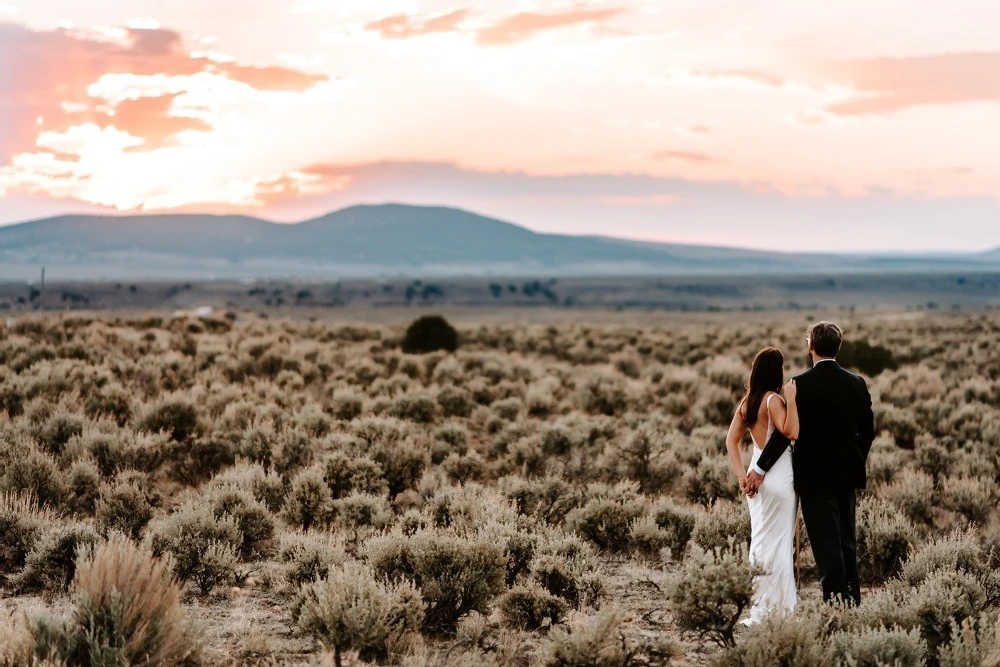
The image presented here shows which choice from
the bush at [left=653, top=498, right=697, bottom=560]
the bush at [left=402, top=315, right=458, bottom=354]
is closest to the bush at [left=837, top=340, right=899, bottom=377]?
the bush at [left=402, top=315, right=458, bottom=354]

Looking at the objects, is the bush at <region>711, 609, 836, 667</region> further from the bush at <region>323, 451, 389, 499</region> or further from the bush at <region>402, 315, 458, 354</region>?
the bush at <region>402, 315, 458, 354</region>

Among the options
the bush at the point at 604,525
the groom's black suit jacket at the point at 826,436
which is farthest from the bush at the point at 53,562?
the groom's black suit jacket at the point at 826,436

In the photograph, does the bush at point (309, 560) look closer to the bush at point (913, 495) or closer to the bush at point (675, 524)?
the bush at point (675, 524)

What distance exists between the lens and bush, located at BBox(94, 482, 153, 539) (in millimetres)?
8328

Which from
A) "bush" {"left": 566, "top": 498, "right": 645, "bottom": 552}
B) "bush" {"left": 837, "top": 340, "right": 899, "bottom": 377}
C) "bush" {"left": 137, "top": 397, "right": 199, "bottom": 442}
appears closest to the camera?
"bush" {"left": 566, "top": 498, "right": 645, "bottom": 552}

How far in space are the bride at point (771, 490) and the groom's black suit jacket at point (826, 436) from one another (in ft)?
0.29

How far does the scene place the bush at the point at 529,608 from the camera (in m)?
6.19

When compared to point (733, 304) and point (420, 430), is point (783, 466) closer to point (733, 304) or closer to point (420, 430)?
point (420, 430)

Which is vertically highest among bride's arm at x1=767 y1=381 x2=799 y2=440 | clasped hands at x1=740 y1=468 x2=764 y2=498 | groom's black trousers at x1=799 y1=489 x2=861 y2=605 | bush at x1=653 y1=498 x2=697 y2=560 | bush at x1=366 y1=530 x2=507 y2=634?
bride's arm at x1=767 y1=381 x2=799 y2=440

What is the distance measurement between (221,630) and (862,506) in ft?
21.1

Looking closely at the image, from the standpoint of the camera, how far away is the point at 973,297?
135 meters

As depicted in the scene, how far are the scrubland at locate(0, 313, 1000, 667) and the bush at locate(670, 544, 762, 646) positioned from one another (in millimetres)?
20

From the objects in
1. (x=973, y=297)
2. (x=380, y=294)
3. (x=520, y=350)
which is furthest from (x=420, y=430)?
(x=973, y=297)

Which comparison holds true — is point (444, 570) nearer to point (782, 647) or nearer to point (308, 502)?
point (782, 647)
